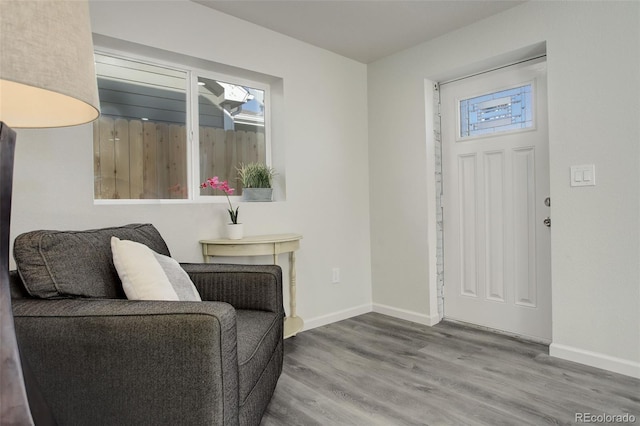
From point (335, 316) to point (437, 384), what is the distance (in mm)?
1309

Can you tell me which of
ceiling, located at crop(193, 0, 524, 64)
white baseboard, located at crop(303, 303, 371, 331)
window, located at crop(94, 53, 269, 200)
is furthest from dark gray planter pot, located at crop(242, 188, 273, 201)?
ceiling, located at crop(193, 0, 524, 64)

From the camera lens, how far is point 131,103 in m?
2.53

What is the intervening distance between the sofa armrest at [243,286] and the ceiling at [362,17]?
174cm

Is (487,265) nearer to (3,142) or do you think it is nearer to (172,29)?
(172,29)

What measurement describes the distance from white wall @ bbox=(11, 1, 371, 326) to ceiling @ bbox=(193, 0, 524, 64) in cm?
14

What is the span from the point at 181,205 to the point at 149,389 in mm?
1553

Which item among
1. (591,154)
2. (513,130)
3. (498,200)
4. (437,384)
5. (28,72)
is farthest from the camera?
(498,200)

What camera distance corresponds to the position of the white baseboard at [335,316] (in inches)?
124

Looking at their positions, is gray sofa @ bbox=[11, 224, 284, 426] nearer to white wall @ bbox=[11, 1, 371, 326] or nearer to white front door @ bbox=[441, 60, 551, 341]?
white wall @ bbox=[11, 1, 371, 326]

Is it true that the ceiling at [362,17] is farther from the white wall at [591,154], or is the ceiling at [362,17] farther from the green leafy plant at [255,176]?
the green leafy plant at [255,176]

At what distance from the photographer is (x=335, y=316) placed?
333 centimetres

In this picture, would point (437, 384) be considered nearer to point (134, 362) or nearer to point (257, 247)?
point (257, 247)

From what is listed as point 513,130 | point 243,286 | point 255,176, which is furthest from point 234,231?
point 513,130

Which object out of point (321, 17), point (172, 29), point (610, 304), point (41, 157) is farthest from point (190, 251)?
point (610, 304)
